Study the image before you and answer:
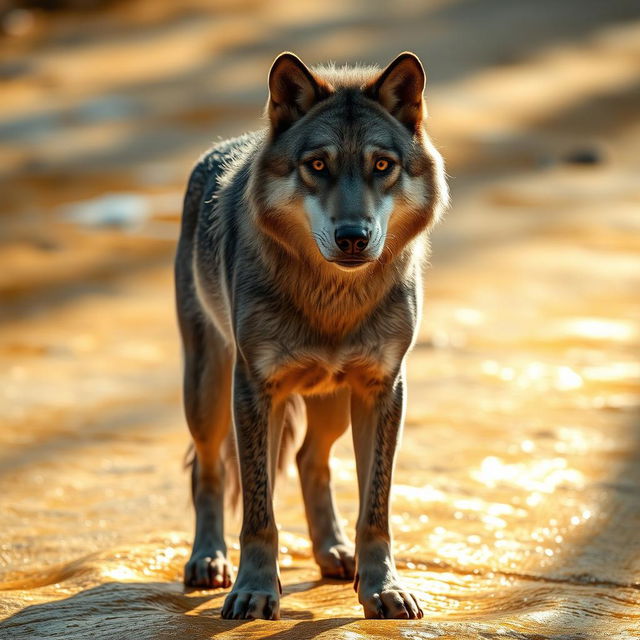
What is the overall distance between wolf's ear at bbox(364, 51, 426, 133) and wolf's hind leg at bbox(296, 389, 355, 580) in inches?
46.2

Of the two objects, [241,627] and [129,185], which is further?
[129,185]

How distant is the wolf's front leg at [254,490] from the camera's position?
13.4ft

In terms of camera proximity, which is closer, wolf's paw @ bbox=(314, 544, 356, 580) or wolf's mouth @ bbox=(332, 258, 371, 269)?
wolf's mouth @ bbox=(332, 258, 371, 269)

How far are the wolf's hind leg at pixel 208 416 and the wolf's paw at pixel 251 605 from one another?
0.75 m

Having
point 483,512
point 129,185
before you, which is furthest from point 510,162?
point 483,512

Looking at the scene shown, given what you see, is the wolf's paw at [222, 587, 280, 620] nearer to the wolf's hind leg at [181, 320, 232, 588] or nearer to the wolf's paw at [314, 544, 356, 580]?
the wolf's paw at [314, 544, 356, 580]

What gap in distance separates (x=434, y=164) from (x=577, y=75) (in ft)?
40.3

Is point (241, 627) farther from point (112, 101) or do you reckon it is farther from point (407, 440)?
point (112, 101)

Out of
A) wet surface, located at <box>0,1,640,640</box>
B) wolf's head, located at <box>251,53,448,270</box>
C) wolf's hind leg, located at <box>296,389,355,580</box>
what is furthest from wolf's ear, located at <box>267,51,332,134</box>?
wet surface, located at <box>0,1,640,640</box>

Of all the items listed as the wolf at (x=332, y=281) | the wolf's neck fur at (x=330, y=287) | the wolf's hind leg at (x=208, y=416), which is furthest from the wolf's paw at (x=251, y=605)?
the wolf's neck fur at (x=330, y=287)

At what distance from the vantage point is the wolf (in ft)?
13.2

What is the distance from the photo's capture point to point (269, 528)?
4164 mm

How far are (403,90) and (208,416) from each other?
1.61m

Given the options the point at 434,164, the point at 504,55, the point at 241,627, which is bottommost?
the point at 241,627
